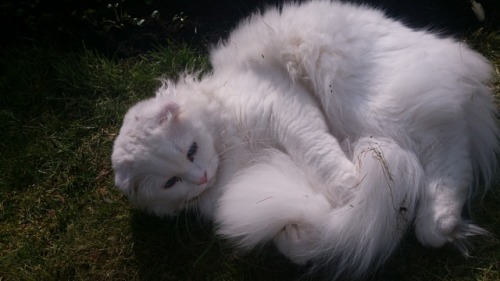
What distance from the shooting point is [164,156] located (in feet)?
6.93

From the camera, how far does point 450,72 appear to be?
7.02 feet

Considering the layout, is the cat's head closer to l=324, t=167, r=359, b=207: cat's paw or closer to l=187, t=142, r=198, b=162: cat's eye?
l=187, t=142, r=198, b=162: cat's eye

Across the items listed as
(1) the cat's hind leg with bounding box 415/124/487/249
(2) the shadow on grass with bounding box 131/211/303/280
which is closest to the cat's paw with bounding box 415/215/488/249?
(1) the cat's hind leg with bounding box 415/124/487/249

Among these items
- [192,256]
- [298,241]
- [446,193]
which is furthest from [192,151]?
[446,193]

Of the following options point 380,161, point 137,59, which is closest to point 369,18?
point 380,161

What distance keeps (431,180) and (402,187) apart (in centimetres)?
14

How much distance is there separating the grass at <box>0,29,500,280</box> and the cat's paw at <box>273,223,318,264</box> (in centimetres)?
13

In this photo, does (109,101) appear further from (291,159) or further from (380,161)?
(380,161)

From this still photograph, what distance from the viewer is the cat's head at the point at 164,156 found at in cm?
212

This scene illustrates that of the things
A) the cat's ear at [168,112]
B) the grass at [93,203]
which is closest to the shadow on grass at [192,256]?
the grass at [93,203]

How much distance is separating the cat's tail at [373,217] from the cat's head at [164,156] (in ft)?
1.98

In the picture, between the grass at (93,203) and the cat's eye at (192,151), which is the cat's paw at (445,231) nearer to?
the grass at (93,203)

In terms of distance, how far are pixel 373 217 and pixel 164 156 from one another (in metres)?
0.91

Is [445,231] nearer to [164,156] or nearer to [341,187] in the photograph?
[341,187]
